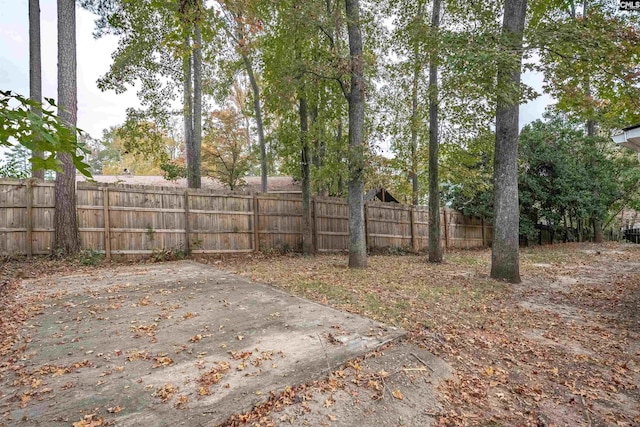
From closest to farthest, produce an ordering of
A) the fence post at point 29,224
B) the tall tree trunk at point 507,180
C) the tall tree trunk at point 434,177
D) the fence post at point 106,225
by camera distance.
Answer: the tall tree trunk at point 507,180, the fence post at point 29,224, the fence post at point 106,225, the tall tree trunk at point 434,177

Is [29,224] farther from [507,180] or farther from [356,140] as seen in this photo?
[507,180]

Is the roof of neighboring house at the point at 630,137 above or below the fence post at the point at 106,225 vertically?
above

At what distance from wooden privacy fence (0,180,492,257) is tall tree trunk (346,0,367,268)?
3337 millimetres

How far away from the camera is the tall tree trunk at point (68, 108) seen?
672 cm

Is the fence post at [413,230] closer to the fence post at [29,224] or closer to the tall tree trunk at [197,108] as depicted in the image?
the tall tree trunk at [197,108]

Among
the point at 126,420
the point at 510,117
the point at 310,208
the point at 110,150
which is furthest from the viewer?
the point at 110,150

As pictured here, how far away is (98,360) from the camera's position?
2.69 m

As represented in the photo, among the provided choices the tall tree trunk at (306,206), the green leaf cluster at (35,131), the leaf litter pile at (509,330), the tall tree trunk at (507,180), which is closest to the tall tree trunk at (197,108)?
the tall tree trunk at (306,206)

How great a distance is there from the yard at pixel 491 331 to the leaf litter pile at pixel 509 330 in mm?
13

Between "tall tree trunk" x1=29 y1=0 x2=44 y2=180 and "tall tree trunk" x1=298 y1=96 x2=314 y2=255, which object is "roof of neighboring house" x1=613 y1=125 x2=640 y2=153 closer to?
"tall tree trunk" x1=298 y1=96 x2=314 y2=255

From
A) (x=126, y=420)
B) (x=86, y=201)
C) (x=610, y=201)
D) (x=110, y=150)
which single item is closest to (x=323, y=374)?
(x=126, y=420)

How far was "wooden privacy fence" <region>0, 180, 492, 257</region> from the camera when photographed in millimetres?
6641

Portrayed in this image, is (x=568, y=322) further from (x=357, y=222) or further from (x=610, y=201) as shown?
(x=610, y=201)

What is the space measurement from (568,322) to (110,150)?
40.0 meters
